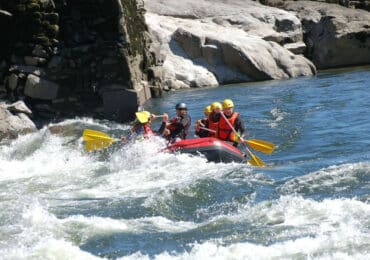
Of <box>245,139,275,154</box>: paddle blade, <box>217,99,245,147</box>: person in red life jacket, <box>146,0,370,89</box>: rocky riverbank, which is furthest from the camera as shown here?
<box>146,0,370,89</box>: rocky riverbank

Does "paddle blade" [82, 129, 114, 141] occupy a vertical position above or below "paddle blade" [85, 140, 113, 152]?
above

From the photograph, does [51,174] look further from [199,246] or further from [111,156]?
[199,246]

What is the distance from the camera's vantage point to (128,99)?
56.6 ft

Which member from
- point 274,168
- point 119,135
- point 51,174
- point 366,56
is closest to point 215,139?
point 274,168

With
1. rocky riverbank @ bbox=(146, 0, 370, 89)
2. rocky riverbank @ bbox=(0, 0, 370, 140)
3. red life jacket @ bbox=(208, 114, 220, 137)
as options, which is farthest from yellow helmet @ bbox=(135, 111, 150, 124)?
rocky riverbank @ bbox=(146, 0, 370, 89)

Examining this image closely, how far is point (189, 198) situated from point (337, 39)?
18.9 m

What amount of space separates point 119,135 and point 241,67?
33.5 feet

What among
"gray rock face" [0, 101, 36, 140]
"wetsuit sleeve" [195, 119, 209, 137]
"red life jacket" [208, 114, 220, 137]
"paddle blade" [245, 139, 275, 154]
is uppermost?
"red life jacket" [208, 114, 220, 137]

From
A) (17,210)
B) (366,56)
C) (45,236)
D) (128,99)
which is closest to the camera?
(45,236)

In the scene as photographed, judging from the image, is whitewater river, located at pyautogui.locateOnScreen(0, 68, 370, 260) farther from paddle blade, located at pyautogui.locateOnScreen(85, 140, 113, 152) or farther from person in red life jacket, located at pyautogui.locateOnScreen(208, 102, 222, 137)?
person in red life jacket, located at pyautogui.locateOnScreen(208, 102, 222, 137)

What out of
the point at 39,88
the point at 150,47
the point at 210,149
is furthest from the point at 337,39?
the point at 210,149

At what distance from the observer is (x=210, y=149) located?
11781 mm

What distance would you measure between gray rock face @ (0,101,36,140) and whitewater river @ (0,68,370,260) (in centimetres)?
57

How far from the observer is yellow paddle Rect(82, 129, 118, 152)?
1334cm
